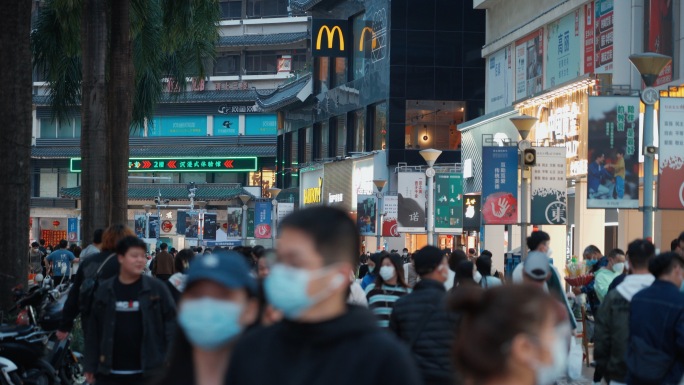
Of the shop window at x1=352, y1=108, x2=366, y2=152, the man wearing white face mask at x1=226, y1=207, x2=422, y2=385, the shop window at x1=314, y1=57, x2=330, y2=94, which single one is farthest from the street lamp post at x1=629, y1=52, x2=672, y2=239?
the shop window at x1=314, y1=57, x2=330, y2=94

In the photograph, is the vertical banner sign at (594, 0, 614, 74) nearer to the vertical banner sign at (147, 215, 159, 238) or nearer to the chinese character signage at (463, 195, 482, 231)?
the chinese character signage at (463, 195, 482, 231)

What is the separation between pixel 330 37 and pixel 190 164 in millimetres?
28427

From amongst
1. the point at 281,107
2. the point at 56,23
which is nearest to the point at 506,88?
the point at 56,23

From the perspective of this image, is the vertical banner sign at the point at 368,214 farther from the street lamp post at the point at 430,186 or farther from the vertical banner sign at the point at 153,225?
the vertical banner sign at the point at 153,225

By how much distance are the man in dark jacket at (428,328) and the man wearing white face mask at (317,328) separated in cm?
386

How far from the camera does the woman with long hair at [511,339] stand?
3188 millimetres

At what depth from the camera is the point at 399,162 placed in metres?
51.8

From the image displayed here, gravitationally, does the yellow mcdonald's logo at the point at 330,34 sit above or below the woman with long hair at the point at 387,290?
above

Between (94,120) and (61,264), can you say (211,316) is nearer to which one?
(94,120)

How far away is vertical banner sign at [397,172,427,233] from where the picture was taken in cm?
3331

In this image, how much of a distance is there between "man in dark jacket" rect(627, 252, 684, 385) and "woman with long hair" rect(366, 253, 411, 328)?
2119mm

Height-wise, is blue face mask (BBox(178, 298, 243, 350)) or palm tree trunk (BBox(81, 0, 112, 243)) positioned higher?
palm tree trunk (BBox(81, 0, 112, 243))

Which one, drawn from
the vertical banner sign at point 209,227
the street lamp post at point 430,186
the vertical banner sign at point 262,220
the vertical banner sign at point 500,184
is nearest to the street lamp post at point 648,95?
the vertical banner sign at point 500,184

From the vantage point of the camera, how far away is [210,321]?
4.23 meters
